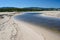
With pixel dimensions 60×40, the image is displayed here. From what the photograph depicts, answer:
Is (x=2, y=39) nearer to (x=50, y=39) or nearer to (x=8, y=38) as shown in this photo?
(x=8, y=38)

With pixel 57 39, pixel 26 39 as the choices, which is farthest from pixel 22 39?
pixel 57 39

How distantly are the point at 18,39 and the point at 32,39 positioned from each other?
135 cm

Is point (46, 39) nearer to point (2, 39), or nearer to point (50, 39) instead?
point (50, 39)

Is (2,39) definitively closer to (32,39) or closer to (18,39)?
(18,39)

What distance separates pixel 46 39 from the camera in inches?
453

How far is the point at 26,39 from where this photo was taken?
11.4m

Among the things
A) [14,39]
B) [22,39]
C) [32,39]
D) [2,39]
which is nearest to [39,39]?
[32,39]

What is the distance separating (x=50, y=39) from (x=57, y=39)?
72cm

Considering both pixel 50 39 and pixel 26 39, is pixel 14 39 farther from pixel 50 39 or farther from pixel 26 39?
pixel 50 39

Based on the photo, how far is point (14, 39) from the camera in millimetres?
11008

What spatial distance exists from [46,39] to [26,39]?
1957 millimetres

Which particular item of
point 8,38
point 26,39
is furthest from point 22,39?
point 8,38

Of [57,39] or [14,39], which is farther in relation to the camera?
[57,39]

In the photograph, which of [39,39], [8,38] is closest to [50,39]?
[39,39]
